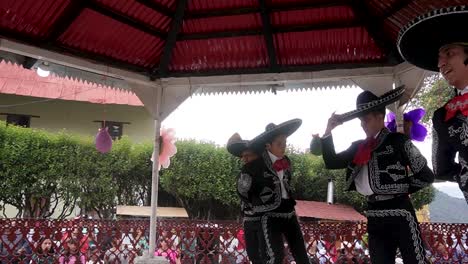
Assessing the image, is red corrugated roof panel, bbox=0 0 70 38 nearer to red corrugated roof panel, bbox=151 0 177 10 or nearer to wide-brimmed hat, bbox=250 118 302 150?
red corrugated roof panel, bbox=151 0 177 10

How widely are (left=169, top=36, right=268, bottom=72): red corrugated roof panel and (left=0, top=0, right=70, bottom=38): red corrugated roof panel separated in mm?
1898

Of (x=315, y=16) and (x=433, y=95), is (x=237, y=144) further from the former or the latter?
(x=433, y=95)

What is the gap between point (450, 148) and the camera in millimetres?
2268

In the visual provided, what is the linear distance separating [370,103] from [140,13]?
3.59m

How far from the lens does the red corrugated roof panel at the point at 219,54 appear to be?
6.29 meters

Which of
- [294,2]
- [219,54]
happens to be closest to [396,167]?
[294,2]

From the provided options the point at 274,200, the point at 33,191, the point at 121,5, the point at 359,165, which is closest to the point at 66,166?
the point at 33,191

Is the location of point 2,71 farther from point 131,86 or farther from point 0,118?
point 131,86

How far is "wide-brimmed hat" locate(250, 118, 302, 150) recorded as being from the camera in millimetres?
4504

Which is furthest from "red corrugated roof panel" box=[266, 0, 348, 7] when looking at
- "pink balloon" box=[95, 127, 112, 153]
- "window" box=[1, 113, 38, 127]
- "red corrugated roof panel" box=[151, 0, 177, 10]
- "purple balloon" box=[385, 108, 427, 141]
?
"window" box=[1, 113, 38, 127]

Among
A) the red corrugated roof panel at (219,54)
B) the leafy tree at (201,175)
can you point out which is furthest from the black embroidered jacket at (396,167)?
the leafy tree at (201,175)

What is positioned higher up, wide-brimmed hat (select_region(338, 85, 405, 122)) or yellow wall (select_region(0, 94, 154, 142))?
yellow wall (select_region(0, 94, 154, 142))

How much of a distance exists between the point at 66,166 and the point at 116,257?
442 inches

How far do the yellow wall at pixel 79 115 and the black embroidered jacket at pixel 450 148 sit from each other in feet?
68.1
